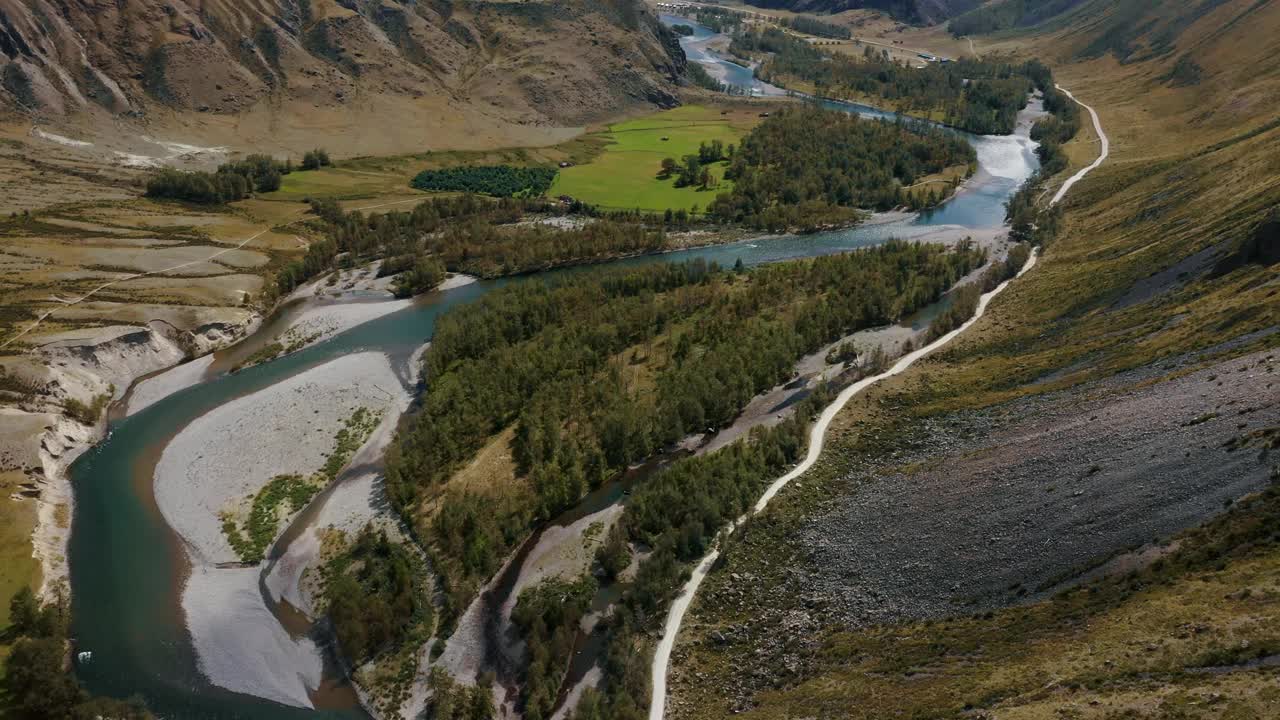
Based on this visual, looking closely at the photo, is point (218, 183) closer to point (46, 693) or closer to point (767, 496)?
point (46, 693)

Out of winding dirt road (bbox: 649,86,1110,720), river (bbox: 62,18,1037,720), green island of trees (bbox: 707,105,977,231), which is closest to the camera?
winding dirt road (bbox: 649,86,1110,720)

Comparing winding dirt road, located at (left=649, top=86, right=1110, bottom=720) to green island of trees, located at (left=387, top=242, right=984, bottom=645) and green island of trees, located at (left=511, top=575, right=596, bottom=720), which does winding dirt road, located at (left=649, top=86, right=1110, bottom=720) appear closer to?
green island of trees, located at (left=511, top=575, right=596, bottom=720)

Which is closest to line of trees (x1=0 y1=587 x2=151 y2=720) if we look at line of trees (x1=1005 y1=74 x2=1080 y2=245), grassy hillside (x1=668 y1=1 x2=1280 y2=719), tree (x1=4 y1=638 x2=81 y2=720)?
tree (x1=4 y1=638 x2=81 y2=720)

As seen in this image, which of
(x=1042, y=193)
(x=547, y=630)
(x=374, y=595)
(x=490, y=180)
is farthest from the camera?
(x=490, y=180)

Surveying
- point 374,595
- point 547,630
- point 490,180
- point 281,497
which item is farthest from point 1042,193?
point 281,497

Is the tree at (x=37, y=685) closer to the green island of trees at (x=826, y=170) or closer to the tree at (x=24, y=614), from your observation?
the tree at (x=24, y=614)

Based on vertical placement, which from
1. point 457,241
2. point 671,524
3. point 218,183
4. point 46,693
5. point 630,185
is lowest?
point 46,693

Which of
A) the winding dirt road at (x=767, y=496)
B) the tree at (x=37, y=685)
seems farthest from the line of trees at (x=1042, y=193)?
the tree at (x=37, y=685)
